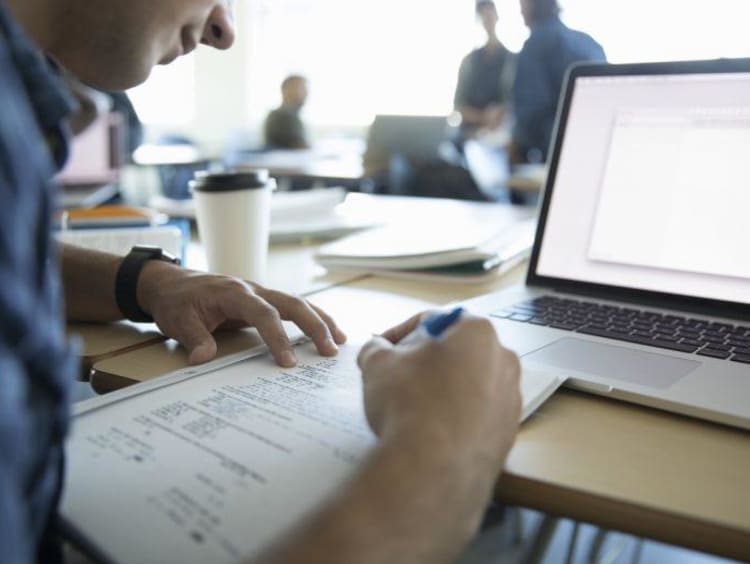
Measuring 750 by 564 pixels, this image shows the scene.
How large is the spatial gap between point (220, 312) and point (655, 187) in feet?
1.71

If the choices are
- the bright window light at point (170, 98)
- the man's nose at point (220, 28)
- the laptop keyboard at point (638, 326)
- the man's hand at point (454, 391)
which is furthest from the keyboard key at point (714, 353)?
the bright window light at point (170, 98)

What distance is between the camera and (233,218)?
2.99 feet

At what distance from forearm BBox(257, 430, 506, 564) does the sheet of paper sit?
0.03 meters

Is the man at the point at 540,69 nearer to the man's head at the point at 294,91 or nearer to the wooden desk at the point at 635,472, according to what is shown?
the wooden desk at the point at 635,472

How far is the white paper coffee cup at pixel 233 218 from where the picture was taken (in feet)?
2.97

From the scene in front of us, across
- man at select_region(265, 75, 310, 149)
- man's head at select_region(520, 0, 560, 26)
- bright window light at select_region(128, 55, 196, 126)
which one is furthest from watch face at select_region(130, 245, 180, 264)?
bright window light at select_region(128, 55, 196, 126)

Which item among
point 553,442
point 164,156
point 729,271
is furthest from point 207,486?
point 164,156

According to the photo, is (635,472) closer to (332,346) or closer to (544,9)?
(332,346)

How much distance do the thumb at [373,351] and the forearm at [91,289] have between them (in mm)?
381

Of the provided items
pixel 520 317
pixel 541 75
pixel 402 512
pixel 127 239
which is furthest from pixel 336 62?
pixel 402 512

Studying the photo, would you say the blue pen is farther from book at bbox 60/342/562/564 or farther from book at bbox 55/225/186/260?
book at bbox 55/225/186/260

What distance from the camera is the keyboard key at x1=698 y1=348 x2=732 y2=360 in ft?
2.08

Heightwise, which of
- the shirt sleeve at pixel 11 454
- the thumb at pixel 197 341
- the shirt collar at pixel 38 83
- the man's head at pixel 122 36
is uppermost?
the man's head at pixel 122 36

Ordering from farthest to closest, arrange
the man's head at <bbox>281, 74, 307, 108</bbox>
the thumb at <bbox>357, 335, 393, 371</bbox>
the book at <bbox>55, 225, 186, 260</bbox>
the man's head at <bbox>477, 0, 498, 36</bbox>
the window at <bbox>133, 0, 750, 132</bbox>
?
the window at <bbox>133, 0, 750, 132</bbox>, the man's head at <bbox>281, 74, 307, 108</bbox>, the man's head at <bbox>477, 0, 498, 36</bbox>, the book at <bbox>55, 225, 186, 260</bbox>, the thumb at <bbox>357, 335, 393, 371</bbox>
